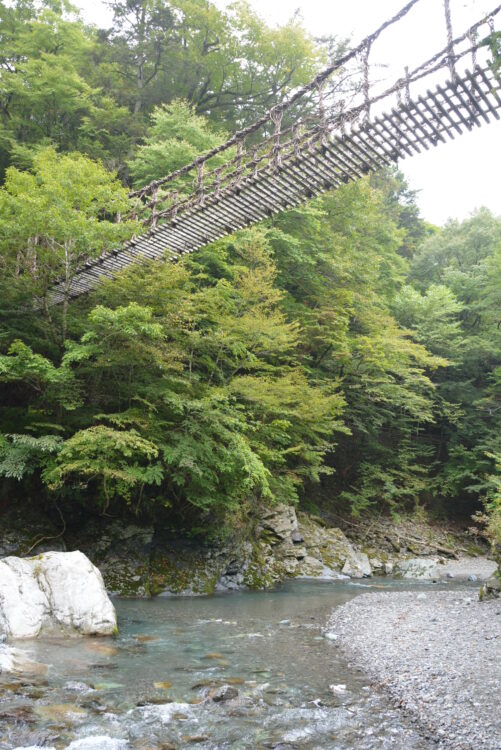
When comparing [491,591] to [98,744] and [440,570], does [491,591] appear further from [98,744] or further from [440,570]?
[98,744]

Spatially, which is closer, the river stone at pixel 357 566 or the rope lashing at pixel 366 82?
the rope lashing at pixel 366 82

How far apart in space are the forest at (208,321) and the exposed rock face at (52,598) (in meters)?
1.92

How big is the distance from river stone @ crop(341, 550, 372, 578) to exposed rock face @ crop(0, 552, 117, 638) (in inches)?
332

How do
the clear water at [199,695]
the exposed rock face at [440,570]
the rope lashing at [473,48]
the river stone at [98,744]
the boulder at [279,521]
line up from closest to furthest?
the river stone at [98,744]
the clear water at [199,695]
the rope lashing at [473,48]
the boulder at [279,521]
the exposed rock face at [440,570]

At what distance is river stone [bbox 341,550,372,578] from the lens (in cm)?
1410

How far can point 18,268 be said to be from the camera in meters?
10.3

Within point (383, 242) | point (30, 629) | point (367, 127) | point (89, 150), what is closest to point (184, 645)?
point (30, 629)

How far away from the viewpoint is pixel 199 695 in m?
4.81

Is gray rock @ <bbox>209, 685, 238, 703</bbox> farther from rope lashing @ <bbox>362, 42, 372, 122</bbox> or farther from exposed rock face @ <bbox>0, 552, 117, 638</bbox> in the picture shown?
rope lashing @ <bbox>362, 42, 372, 122</bbox>

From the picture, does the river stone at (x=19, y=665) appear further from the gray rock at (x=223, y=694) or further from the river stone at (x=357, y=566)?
the river stone at (x=357, y=566)

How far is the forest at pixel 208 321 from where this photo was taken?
33.1ft

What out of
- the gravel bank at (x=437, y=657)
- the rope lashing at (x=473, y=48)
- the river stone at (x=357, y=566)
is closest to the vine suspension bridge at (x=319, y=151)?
the rope lashing at (x=473, y=48)

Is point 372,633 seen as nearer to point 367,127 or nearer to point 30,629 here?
point 30,629

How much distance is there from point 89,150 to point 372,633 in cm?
1774
